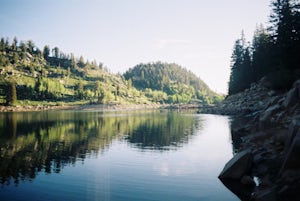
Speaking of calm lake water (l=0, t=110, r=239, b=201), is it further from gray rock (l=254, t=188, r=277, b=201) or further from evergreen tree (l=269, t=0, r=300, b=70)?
evergreen tree (l=269, t=0, r=300, b=70)

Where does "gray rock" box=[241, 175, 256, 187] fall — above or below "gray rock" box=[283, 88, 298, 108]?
below

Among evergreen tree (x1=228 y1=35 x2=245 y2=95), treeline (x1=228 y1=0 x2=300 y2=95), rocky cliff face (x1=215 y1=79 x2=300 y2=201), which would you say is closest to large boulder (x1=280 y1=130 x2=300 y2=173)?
rocky cliff face (x1=215 y1=79 x2=300 y2=201)

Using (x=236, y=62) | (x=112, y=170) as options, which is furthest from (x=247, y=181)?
(x=236, y=62)

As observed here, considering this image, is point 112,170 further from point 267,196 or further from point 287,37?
point 287,37

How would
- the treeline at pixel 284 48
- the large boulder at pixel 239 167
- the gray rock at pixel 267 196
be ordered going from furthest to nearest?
the treeline at pixel 284 48, the large boulder at pixel 239 167, the gray rock at pixel 267 196

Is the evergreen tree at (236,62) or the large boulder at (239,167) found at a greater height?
the evergreen tree at (236,62)

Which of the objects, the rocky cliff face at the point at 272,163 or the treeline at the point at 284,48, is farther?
the treeline at the point at 284,48

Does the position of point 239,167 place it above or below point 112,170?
above

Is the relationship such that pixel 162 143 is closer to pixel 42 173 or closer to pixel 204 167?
pixel 204 167

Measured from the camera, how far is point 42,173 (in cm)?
2995

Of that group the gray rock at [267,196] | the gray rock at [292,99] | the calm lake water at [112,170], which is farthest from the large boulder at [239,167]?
the gray rock at [292,99]

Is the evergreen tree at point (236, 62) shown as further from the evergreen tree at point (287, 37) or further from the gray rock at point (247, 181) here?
the gray rock at point (247, 181)

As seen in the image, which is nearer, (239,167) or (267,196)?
(267,196)

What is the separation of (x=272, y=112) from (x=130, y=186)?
26.3 meters
